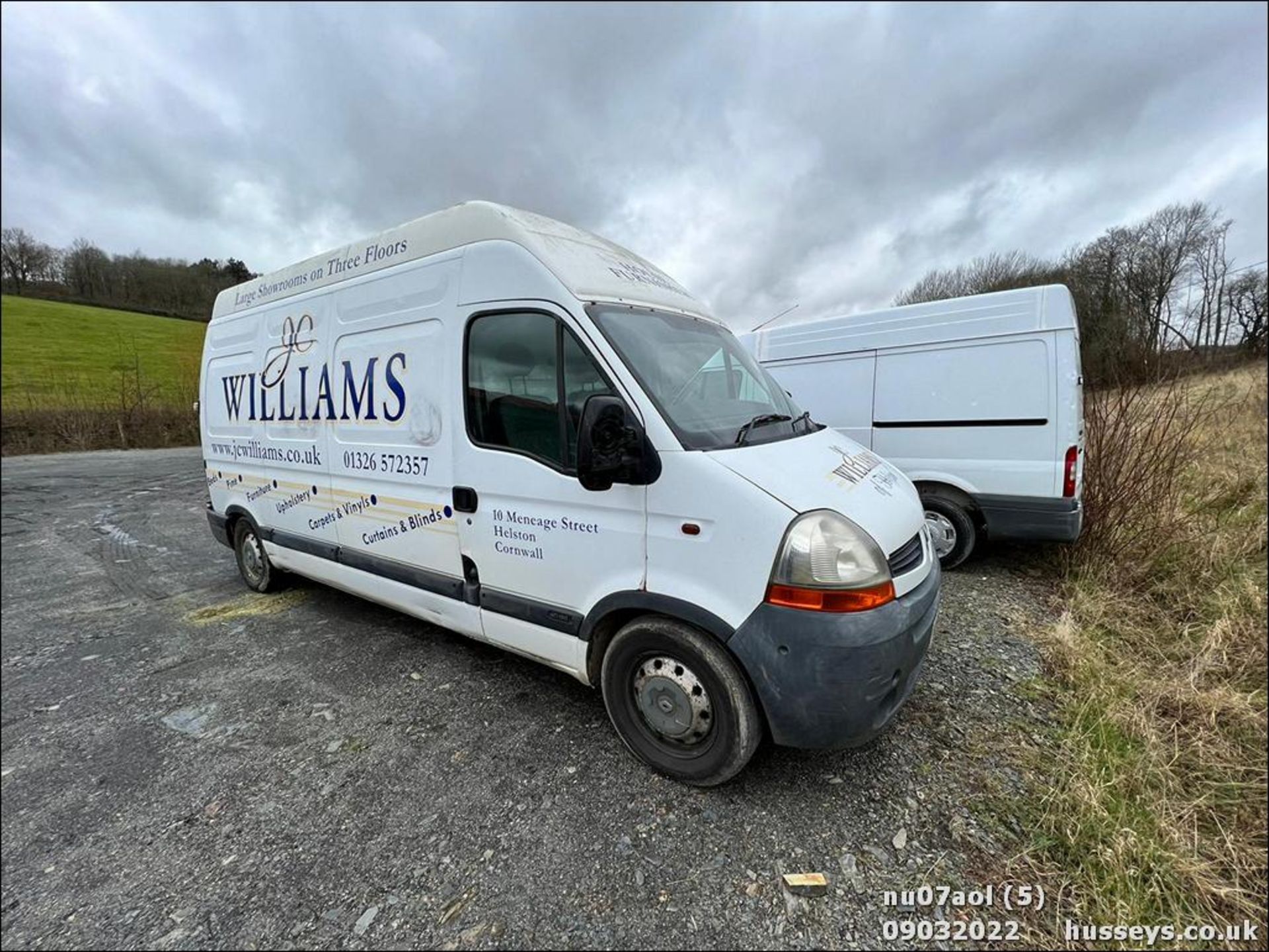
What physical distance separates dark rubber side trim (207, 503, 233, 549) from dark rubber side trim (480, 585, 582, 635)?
3.72 m

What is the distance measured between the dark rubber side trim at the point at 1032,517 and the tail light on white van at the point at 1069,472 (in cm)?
7

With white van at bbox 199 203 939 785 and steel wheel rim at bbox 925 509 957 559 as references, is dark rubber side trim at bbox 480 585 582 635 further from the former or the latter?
steel wheel rim at bbox 925 509 957 559

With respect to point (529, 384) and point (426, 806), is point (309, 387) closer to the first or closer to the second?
point (529, 384)

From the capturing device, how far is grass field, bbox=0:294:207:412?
3.63 meters

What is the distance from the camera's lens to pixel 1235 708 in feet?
9.03

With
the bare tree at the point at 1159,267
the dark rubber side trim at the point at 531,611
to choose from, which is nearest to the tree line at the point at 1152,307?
the bare tree at the point at 1159,267

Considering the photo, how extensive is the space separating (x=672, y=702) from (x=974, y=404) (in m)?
4.20

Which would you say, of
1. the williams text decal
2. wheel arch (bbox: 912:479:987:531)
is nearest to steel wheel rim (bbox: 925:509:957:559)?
wheel arch (bbox: 912:479:987:531)

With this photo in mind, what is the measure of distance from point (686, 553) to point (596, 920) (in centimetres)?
130

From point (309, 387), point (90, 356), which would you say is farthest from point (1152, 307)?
point (90, 356)

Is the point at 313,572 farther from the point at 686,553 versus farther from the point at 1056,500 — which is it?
the point at 1056,500

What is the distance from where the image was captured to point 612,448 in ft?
6.79

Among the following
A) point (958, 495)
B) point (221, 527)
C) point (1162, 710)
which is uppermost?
point (958, 495)

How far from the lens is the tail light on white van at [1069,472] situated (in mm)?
4367
